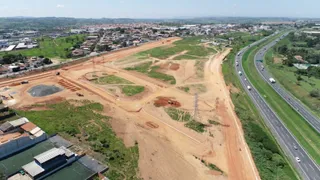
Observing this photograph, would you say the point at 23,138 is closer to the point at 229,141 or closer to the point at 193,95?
the point at 229,141

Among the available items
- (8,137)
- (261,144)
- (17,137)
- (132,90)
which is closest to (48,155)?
(17,137)

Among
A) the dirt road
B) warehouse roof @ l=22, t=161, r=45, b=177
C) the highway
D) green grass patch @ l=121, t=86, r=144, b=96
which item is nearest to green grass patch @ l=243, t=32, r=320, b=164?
the highway

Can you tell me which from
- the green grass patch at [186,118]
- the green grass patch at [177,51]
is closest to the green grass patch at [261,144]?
the green grass patch at [186,118]

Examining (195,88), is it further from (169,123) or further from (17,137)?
(17,137)

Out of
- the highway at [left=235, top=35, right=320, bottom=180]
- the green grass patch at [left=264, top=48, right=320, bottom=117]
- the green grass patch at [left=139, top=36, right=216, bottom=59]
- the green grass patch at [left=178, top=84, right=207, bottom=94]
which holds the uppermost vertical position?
the green grass patch at [left=139, top=36, right=216, bottom=59]

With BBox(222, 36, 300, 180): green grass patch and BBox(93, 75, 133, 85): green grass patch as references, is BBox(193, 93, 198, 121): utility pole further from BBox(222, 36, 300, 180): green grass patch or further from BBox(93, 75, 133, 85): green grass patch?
BBox(93, 75, 133, 85): green grass patch

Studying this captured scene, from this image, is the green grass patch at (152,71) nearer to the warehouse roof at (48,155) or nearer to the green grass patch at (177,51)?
the green grass patch at (177,51)
